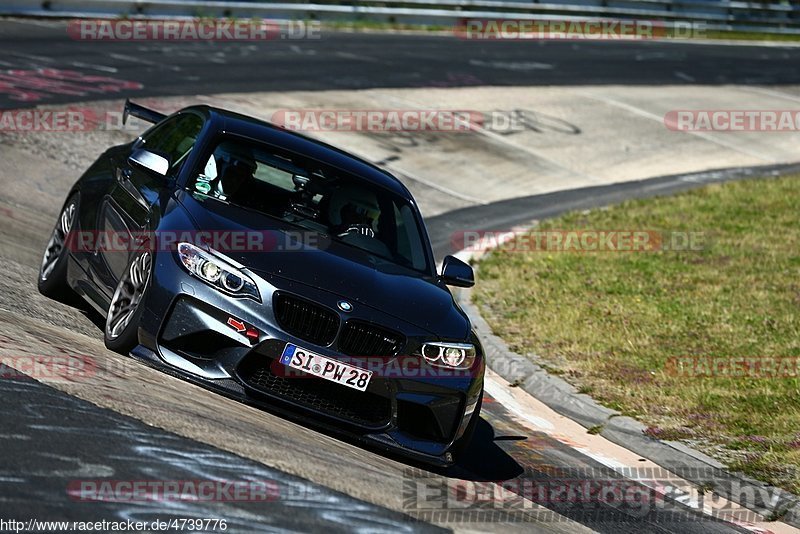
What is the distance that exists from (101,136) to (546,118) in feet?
33.0

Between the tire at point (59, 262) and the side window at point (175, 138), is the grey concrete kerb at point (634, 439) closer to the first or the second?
the side window at point (175, 138)

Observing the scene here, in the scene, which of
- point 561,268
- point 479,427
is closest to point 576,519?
point 479,427

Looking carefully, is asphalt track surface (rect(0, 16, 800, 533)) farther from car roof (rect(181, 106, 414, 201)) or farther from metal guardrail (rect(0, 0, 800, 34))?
metal guardrail (rect(0, 0, 800, 34))

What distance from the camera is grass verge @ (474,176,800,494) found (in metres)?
8.55

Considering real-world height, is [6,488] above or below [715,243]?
above

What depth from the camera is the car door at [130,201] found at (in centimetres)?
720

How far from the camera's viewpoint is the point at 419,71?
25016 millimetres

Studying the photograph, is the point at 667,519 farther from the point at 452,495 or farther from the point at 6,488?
the point at 6,488
